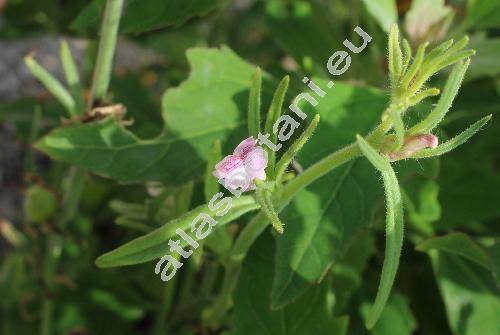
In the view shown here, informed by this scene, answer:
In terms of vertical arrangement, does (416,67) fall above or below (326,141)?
below

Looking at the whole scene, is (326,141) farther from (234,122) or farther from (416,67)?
(416,67)

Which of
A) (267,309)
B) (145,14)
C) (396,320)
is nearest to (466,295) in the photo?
(396,320)

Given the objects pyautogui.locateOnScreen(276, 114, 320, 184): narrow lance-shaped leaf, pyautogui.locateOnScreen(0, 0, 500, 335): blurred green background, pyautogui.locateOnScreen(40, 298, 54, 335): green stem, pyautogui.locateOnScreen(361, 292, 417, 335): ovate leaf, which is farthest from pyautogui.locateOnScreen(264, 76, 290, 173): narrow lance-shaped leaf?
pyautogui.locateOnScreen(40, 298, 54, 335): green stem

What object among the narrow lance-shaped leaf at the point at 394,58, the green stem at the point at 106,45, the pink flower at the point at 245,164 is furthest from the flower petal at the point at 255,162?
the green stem at the point at 106,45

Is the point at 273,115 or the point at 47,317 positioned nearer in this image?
the point at 273,115

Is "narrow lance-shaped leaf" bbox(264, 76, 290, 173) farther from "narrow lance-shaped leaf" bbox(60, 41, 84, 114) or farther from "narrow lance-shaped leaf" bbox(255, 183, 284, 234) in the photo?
"narrow lance-shaped leaf" bbox(60, 41, 84, 114)

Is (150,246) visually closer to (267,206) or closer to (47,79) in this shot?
(267,206)

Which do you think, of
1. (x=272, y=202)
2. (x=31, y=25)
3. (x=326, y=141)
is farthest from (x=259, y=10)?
(x=272, y=202)
